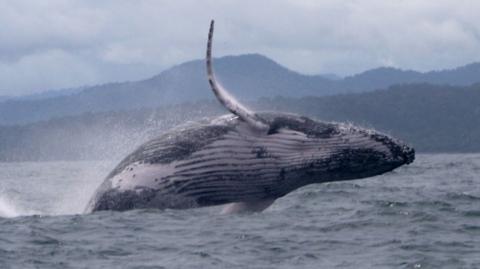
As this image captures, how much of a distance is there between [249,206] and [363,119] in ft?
546

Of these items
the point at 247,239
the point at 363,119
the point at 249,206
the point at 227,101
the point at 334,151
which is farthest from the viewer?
the point at 363,119

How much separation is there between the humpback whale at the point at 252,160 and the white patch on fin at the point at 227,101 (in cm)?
2

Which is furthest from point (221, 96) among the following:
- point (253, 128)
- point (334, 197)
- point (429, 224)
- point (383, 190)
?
point (383, 190)

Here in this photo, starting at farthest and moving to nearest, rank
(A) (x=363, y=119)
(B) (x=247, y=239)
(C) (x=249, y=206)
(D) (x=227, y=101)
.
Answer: (A) (x=363, y=119) → (C) (x=249, y=206) → (D) (x=227, y=101) → (B) (x=247, y=239)

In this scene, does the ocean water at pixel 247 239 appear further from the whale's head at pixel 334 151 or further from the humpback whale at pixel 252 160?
the whale's head at pixel 334 151

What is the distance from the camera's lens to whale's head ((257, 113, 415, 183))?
1145 centimetres

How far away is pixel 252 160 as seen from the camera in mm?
11531

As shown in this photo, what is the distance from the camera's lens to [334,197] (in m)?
18.6

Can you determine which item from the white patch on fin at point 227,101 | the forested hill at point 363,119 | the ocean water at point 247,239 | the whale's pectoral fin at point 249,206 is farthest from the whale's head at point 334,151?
the forested hill at point 363,119

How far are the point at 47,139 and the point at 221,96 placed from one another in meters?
184

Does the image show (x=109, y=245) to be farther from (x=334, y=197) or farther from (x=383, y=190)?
(x=383, y=190)

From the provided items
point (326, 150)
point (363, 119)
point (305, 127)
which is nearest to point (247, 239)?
point (326, 150)

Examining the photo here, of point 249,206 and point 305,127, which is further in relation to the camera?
point 249,206

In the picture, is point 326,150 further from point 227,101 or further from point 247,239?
point 247,239
